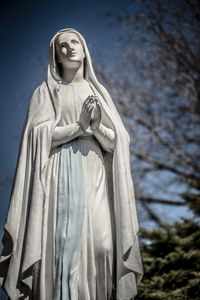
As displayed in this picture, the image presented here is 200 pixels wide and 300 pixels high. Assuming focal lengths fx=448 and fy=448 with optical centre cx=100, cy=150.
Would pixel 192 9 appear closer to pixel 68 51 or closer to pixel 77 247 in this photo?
pixel 68 51

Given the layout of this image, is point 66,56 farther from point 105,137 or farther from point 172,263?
point 172,263

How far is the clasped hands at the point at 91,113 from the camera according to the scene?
14.5 feet

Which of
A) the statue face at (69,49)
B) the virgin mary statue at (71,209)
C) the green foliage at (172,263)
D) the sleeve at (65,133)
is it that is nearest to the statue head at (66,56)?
the statue face at (69,49)

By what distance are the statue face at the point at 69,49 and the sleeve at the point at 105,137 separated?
34.9 inches

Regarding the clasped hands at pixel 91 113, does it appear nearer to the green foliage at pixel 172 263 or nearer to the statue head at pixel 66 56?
the statue head at pixel 66 56

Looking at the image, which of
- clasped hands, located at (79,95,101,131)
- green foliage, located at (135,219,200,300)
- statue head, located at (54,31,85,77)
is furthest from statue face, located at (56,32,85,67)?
green foliage, located at (135,219,200,300)

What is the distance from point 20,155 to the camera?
4.62 metres

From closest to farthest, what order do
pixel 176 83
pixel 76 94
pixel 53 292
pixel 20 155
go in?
pixel 53 292
pixel 20 155
pixel 76 94
pixel 176 83

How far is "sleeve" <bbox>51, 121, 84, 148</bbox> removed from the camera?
14.9ft

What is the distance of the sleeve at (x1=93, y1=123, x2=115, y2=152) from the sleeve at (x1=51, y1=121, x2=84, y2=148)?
0.19 meters

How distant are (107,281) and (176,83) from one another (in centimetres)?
1095

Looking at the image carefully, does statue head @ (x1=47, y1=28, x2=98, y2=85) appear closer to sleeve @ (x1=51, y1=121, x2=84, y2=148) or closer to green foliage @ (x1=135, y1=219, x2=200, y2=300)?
sleeve @ (x1=51, y1=121, x2=84, y2=148)

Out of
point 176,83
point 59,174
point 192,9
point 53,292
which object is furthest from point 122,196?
point 192,9

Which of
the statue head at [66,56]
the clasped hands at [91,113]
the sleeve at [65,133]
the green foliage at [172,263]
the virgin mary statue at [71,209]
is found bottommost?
the green foliage at [172,263]
